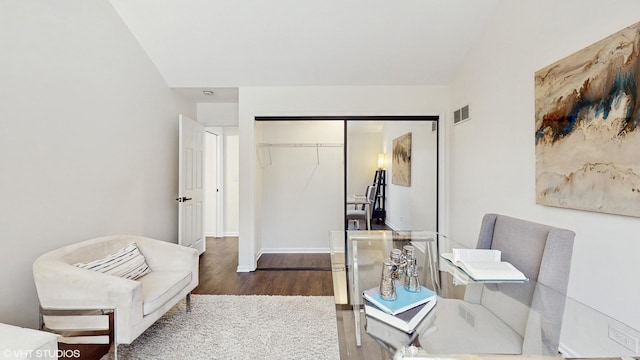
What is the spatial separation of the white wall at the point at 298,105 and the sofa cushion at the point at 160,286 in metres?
1.31

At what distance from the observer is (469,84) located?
122 inches

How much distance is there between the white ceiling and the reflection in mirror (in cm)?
60

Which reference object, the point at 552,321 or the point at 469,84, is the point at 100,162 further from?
the point at 469,84

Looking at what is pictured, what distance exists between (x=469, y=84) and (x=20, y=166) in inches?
154

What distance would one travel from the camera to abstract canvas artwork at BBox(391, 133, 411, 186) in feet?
12.3

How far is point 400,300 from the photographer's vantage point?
1255 millimetres

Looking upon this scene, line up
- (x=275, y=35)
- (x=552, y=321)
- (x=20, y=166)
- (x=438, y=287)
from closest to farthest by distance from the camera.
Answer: (x=552, y=321)
(x=438, y=287)
(x=20, y=166)
(x=275, y=35)

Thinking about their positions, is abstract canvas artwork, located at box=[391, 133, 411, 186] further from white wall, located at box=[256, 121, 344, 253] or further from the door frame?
the door frame

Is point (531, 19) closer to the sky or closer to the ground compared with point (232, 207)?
closer to the sky

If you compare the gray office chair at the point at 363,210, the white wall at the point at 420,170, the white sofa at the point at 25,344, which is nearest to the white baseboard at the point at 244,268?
the gray office chair at the point at 363,210

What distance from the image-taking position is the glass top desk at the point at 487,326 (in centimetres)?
103

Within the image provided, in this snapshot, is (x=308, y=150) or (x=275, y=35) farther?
(x=308, y=150)

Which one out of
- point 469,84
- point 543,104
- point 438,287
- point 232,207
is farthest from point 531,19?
point 232,207

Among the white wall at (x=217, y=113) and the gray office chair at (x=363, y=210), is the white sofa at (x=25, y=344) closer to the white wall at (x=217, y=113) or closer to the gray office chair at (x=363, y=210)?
the gray office chair at (x=363, y=210)
